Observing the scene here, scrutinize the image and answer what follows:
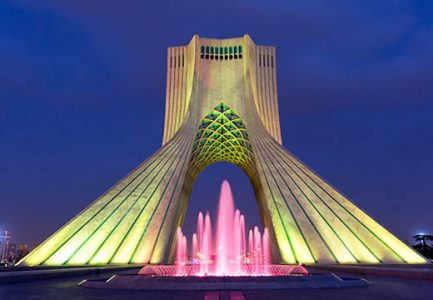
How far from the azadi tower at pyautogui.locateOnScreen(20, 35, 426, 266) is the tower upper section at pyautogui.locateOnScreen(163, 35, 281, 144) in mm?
79

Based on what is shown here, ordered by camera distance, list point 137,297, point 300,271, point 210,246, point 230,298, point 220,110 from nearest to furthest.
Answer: point 230,298 → point 137,297 → point 300,271 → point 210,246 → point 220,110

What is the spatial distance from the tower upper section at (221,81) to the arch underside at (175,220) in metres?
4.15

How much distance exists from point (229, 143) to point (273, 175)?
891cm

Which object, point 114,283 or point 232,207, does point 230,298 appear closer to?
point 114,283

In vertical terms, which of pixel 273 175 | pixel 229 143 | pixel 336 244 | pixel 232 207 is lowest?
pixel 336 244

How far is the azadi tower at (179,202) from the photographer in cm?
1267

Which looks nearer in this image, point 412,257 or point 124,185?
point 412,257

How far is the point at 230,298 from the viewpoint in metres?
4.75

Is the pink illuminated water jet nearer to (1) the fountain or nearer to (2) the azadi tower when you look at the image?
(1) the fountain

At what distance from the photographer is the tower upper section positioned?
21.2 meters

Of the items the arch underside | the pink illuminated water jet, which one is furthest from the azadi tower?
the pink illuminated water jet

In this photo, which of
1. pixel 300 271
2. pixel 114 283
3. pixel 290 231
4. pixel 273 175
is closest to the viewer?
pixel 114 283

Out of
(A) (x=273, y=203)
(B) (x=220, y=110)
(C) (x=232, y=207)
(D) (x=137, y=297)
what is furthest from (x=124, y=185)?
(D) (x=137, y=297)

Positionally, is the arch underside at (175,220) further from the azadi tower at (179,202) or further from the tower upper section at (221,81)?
the tower upper section at (221,81)
